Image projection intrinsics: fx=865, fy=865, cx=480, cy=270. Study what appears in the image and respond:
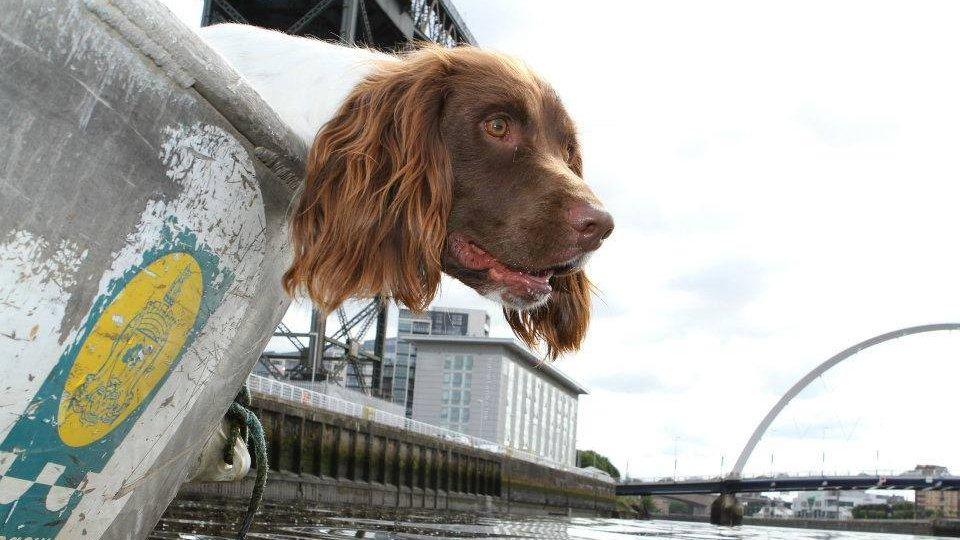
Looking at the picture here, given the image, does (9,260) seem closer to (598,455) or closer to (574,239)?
(574,239)

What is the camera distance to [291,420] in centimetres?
1574

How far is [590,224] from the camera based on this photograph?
1728 millimetres

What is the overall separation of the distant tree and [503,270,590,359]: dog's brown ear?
101 m

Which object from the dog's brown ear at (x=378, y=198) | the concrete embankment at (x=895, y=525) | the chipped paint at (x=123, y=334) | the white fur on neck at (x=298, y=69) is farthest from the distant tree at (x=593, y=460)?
the chipped paint at (x=123, y=334)

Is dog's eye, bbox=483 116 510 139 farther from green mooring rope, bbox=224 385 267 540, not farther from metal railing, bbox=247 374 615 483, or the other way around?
metal railing, bbox=247 374 615 483

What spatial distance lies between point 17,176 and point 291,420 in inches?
594

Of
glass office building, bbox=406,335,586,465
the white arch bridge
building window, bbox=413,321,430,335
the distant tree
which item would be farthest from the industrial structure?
the distant tree

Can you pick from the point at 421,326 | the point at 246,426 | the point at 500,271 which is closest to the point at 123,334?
the point at 500,271

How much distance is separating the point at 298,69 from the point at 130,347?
79 cm

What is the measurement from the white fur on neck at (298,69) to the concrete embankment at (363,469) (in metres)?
7.52

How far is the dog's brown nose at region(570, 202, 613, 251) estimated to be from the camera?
1726 mm

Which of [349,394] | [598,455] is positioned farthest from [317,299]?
[598,455]

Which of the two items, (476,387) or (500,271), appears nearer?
(500,271)

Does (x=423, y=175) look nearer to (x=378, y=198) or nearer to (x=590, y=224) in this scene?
(x=378, y=198)
